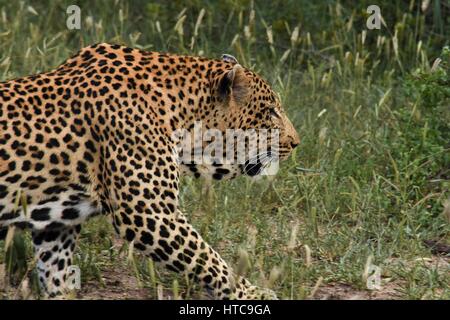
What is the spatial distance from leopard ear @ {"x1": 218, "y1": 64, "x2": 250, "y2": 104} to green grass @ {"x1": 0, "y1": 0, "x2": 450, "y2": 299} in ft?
1.80

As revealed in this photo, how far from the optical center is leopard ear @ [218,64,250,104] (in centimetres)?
632

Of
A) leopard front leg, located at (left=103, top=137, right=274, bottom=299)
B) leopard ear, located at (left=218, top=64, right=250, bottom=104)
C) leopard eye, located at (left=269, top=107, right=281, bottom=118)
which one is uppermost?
leopard ear, located at (left=218, top=64, right=250, bottom=104)

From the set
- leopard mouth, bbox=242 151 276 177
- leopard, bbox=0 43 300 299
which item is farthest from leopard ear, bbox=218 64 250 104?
leopard mouth, bbox=242 151 276 177

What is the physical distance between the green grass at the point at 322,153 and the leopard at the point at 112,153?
0.23 meters

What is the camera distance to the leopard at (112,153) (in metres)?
5.89

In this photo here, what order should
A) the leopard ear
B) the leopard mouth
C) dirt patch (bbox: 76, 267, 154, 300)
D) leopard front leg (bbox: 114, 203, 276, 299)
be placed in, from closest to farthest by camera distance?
1. leopard front leg (bbox: 114, 203, 276, 299)
2. the leopard ear
3. dirt patch (bbox: 76, 267, 154, 300)
4. the leopard mouth

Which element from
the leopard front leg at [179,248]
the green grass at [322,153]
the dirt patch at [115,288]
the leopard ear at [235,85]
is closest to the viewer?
the leopard front leg at [179,248]

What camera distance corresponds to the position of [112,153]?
5.95 metres

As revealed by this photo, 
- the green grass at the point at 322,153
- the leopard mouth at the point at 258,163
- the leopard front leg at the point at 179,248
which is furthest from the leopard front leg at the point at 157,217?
the leopard mouth at the point at 258,163

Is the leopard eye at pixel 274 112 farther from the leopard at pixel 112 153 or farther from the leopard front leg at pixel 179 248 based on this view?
the leopard front leg at pixel 179 248

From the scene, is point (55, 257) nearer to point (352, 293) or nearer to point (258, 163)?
point (258, 163)

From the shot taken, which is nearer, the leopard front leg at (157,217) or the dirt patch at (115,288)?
the leopard front leg at (157,217)

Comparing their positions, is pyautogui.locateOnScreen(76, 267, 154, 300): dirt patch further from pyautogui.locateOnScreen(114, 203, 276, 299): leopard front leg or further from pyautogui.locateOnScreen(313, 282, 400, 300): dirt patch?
pyautogui.locateOnScreen(313, 282, 400, 300): dirt patch

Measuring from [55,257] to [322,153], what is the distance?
2.51 m
